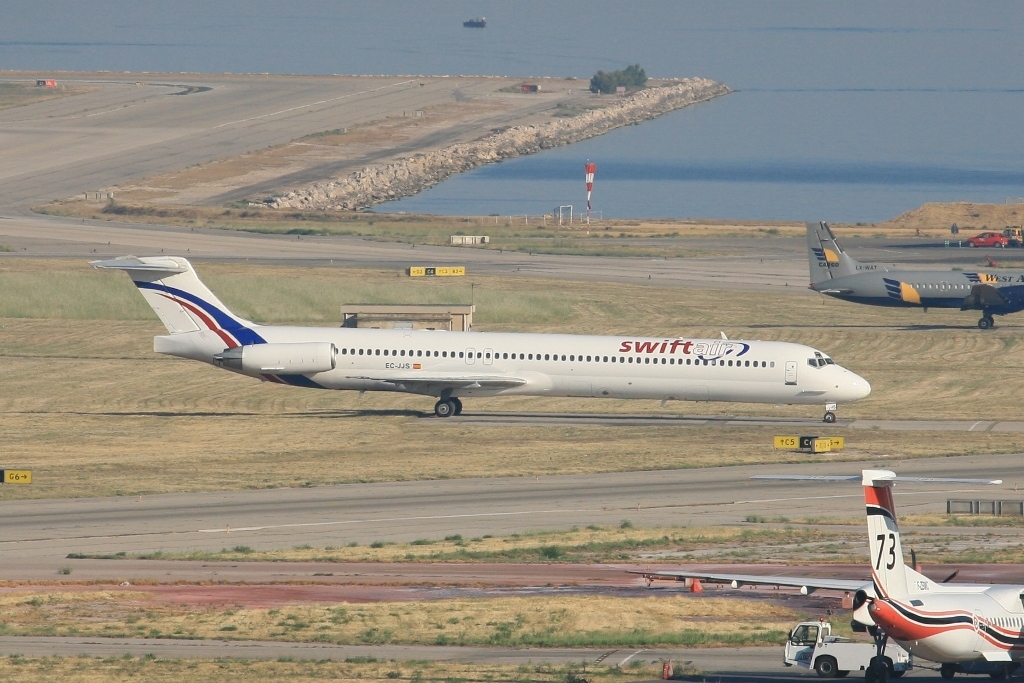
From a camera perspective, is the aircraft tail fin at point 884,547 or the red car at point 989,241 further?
the red car at point 989,241

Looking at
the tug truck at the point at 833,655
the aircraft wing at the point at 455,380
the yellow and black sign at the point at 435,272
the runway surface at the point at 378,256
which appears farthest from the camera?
the runway surface at the point at 378,256

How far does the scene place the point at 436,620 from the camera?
31422 millimetres

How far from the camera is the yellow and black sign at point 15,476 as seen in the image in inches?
1849

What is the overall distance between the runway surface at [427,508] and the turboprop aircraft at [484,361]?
9.17 m

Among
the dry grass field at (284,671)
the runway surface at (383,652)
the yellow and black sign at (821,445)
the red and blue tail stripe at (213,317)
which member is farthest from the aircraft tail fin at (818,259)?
the dry grass field at (284,671)

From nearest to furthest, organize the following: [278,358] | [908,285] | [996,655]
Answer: [996,655]
[278,358]
[908,285]

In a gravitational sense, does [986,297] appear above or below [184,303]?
above

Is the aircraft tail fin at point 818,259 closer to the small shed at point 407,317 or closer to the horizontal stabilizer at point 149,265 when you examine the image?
the small shed at point 407,317

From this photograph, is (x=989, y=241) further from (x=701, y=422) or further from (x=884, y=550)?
(x=884, y=550)

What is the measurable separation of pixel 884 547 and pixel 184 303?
4049 centimetres

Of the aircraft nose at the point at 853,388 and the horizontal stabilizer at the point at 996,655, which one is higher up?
the aircraft nose at the point at 853,388

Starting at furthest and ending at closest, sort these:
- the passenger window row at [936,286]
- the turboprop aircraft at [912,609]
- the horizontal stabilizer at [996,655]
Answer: the passenger window row at [936,286]
the horizontal stabilizer at [996,655]
the turboprop aircraft at [912,609]

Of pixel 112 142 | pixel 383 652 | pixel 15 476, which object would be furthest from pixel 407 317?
pixel 112 142

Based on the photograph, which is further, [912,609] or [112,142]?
[112,142]
